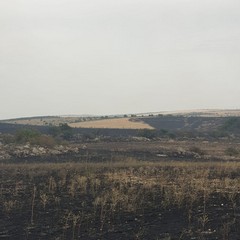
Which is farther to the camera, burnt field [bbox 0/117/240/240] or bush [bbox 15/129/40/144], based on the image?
bush [bbox 15/129/40/144]

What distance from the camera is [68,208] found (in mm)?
14320

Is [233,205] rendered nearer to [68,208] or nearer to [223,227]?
[223,227]

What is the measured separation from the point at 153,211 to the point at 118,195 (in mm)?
2351

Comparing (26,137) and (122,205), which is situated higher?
(26,137)

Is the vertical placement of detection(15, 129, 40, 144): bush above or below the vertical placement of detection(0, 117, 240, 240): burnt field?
above

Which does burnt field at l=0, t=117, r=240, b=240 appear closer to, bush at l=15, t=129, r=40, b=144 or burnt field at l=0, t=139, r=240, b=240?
burnt field at l=0, t=139, r=240, b=240

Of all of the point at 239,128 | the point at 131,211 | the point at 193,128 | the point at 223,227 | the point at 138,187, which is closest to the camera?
the point at 223,227

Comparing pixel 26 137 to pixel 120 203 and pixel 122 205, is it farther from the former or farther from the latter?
pixel 122 205

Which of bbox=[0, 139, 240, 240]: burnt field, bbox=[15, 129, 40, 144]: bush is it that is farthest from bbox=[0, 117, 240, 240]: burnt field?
bbox=[15, 129, 40, 144]: bush

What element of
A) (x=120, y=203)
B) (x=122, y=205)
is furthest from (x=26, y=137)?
(x=122, y=205)

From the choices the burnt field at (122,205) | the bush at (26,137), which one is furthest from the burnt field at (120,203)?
the bush at (26,137)

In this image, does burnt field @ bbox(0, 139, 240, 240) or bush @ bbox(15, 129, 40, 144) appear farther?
bush @ bbox(15, 129, 40, 144)

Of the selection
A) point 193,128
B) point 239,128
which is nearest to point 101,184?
point 239,128

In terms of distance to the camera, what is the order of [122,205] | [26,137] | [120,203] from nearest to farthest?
1. [122,205]
2. [120,203]
3. [26,137]
